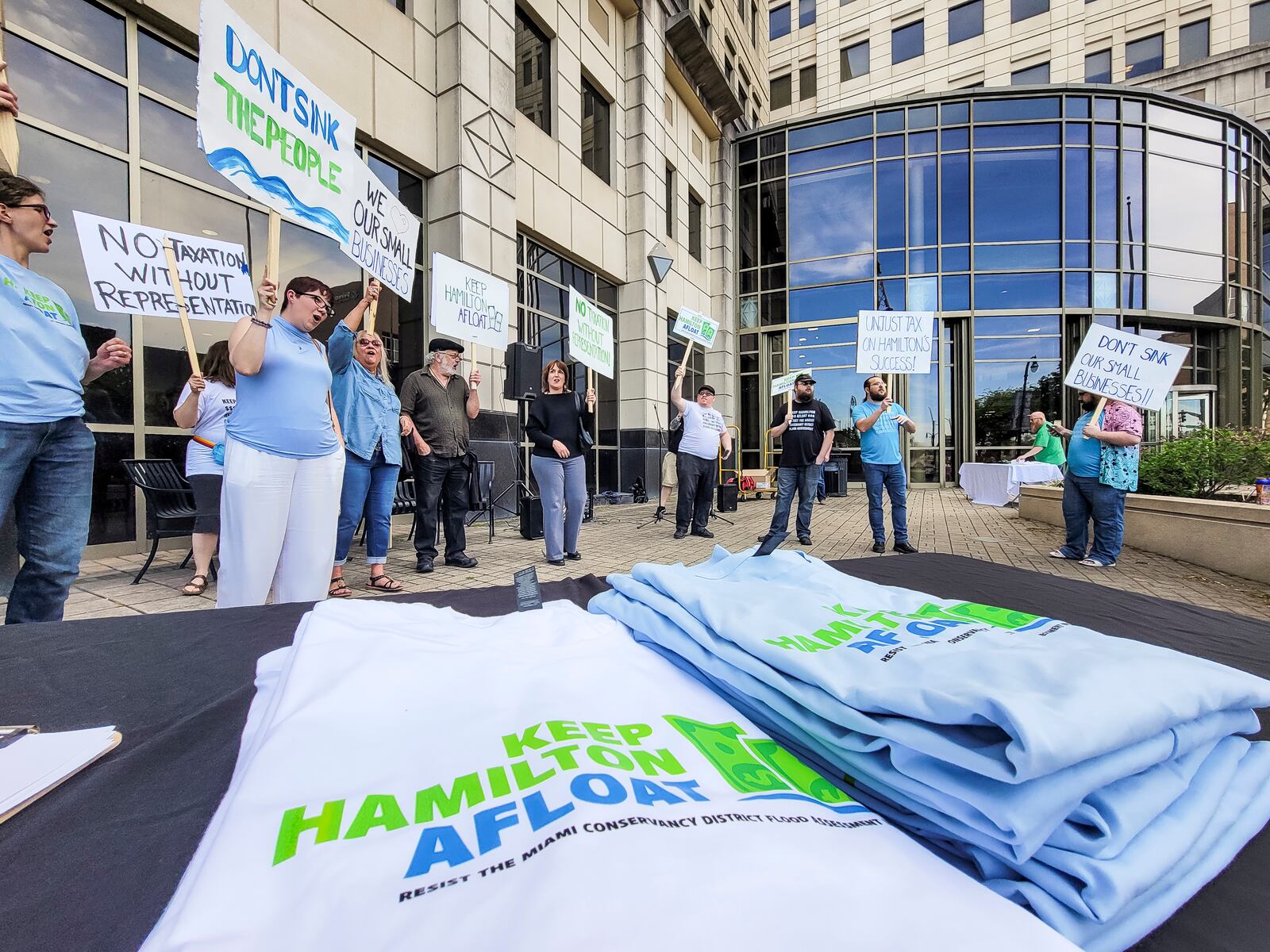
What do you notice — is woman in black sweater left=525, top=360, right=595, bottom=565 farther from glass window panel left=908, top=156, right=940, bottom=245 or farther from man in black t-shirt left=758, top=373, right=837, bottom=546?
glass window panel left=908, top=156, right=940, bottom=245

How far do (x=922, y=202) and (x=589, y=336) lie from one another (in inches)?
548

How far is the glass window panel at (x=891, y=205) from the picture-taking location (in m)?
15.8

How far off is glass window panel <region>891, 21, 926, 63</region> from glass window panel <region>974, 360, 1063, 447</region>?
48.2 feet

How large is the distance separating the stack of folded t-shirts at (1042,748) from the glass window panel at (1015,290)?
17845 mm

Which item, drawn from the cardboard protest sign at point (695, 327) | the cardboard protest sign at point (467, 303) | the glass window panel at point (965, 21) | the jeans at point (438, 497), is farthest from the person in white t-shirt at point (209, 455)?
the glass window panel at point (965, 21)

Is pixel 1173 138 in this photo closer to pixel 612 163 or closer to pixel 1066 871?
pixel 612 163

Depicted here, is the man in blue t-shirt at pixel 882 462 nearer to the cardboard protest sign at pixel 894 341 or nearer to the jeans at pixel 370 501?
the cardboard protest sign at pixel 894 341

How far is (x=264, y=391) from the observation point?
8.68 feet

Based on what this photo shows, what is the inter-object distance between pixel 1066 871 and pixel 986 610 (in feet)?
1.97

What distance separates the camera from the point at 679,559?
5.67m

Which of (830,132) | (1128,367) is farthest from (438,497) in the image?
(830,132)

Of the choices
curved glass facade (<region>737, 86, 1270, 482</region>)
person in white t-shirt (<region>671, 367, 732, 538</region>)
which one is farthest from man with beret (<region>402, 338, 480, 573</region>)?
curved glass facade (<region>737, 86, 1270, 482</region>)

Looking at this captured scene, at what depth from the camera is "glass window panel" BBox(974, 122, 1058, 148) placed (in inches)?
601

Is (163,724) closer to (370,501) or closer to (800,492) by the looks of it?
(370,501)
